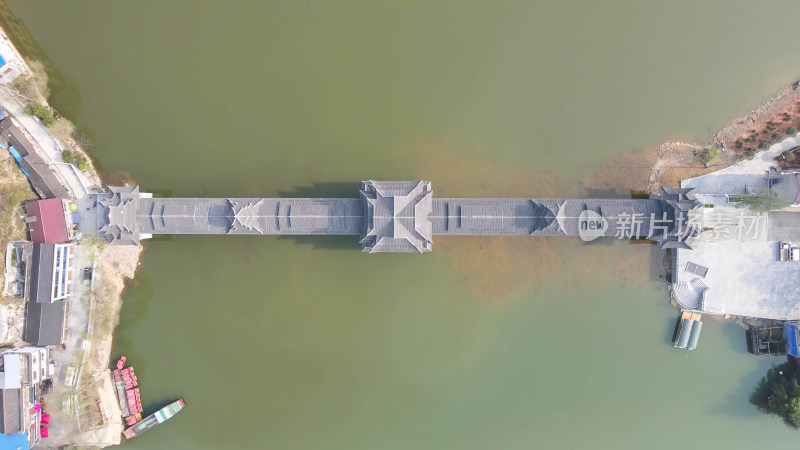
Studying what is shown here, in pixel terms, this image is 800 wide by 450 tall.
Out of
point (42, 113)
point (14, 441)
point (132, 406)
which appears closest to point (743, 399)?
point (132, 406)

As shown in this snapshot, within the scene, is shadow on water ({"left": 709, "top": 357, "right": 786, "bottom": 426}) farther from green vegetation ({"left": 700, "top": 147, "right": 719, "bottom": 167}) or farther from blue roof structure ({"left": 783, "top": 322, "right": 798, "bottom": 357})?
green vegetation ({"left": 700, "top": 147, "right": 719, "bottom": 167})

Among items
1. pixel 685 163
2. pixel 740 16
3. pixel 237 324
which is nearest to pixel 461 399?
pixel 237 324

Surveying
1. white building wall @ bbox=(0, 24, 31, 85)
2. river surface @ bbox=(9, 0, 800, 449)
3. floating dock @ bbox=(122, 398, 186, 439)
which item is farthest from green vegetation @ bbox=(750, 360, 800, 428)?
white building wall @ bbox=(0, 24, 31, 85)

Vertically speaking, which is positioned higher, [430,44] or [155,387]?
[430,44]

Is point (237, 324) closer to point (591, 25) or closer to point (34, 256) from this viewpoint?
point (34, 256)

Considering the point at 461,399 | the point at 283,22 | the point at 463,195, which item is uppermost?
the point at 283,22

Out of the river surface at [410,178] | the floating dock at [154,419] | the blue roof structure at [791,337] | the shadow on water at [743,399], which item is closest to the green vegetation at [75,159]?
the river surface at [410,178]

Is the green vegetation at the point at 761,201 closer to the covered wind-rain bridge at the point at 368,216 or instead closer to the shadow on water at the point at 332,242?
the covered wind-rain bridge at the point at 368,216

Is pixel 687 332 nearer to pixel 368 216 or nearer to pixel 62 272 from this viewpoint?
pixel 368 216
